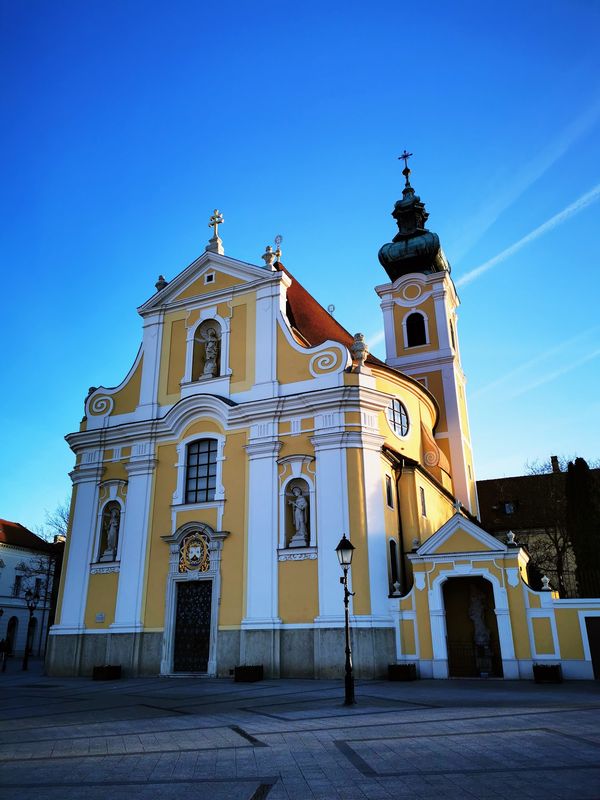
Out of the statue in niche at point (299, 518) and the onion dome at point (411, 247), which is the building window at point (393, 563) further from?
the onion dome at point (411, 247)

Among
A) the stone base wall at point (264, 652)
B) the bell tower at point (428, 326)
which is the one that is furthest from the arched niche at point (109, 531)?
the bell tower at point (428, 326)

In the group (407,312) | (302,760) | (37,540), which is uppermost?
(407,312)

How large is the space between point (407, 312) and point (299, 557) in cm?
1941

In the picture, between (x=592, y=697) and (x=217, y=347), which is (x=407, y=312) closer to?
(x=217, y=347)

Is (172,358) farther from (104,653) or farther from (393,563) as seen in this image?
(393,563)

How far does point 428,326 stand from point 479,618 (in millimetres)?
18324

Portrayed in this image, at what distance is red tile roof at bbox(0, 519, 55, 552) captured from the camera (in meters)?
48.9

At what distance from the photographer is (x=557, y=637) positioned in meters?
16.6

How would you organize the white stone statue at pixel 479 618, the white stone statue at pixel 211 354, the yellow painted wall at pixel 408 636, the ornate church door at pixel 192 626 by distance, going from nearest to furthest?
the yellow painted wall at pixel 408 636
the white stone statue at pixel 479 618
the ornate church door at pixel 192 626
the white stone statue at pixel 211 354

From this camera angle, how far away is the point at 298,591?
19188 mm

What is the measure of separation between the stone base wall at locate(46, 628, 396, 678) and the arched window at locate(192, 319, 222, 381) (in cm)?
904

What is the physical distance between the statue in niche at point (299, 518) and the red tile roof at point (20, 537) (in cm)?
3391

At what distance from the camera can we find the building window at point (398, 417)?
23875mm

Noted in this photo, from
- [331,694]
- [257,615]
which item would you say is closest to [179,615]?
[257,615]
